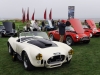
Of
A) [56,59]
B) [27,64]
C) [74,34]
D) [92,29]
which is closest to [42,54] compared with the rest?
[56,59]

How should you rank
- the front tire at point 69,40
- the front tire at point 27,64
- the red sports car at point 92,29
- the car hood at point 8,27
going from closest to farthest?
the front tire at point 27,64 < the front tire at point 69,40 < the red sports car at point 92,29 < the car hood at point 8,27

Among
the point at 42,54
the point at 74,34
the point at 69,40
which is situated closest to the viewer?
the point at 42,54

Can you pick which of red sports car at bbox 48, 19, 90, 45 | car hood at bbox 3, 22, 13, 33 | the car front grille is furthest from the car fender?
car hood at bbox 3, 22, 13, 33

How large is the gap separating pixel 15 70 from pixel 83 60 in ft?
9.50

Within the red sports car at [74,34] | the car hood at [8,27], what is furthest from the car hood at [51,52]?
the car hood at [8,27]

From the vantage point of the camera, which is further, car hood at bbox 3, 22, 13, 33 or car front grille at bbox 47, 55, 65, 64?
car hood at bbox 3, 22, 13, 33

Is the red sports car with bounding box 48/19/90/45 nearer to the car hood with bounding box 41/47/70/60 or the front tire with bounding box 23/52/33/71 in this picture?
the car hood with bounding box 41/47/70/60

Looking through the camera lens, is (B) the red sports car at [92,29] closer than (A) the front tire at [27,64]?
No

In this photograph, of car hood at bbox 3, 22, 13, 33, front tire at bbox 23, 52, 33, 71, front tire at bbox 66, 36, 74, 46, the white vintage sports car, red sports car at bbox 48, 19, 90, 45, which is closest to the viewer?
the white vintage sports car

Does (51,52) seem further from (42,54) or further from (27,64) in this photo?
(27,64)

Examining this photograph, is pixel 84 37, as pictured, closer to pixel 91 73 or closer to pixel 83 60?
pixel 83 60

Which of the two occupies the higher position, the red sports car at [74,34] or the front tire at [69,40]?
the red sports car at [74,34]

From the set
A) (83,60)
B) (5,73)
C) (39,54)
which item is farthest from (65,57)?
(5,73)

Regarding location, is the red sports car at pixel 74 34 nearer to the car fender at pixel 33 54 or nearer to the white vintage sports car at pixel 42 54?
the white vintage sports car at pixel 42 54
